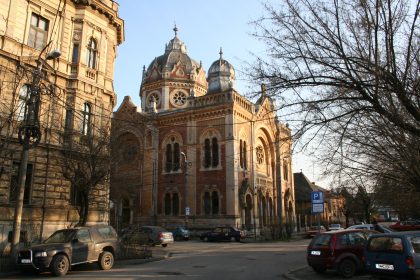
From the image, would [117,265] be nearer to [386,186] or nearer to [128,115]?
[386,186]

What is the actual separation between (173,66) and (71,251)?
128 feet

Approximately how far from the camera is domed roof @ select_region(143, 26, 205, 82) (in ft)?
165

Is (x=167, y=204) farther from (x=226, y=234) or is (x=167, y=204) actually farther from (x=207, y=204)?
(x=226, y=234)

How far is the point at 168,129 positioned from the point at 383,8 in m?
35.6

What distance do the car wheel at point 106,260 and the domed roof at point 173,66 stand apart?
3666cm

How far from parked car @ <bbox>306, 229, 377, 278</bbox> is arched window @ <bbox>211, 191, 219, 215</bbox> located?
1014 inches

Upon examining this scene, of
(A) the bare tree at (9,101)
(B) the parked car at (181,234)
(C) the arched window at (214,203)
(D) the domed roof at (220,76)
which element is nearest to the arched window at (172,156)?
(C) the arched window at (214,203)

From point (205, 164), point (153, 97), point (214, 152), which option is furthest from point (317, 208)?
point (153, 97)

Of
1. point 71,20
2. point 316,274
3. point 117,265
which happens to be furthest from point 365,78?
point 71,20

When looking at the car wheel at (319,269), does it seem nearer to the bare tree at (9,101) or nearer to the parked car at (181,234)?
the bare tree at (9,101)

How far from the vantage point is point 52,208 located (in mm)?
20516

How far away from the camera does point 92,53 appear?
2431cm

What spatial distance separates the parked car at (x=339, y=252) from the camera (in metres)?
13.0

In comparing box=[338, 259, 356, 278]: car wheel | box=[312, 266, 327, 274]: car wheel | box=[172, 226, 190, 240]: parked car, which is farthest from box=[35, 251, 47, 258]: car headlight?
box=[172, 226, 190, 240]: parked car
